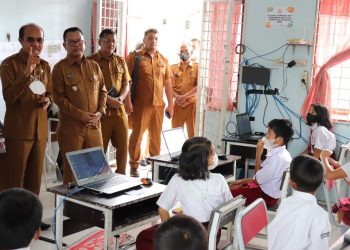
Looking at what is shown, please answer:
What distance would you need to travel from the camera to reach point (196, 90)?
21.6ft

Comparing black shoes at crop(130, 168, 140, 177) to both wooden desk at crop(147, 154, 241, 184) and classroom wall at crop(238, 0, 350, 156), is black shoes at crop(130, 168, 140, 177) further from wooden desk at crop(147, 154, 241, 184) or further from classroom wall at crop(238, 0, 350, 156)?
wooden desk at crop(147, 154, 241, 184)

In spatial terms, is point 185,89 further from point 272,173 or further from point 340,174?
point 340,174

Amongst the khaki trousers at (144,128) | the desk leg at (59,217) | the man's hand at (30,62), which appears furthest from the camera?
the khaki trousers at (144,128)

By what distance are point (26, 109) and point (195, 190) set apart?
1.83 m

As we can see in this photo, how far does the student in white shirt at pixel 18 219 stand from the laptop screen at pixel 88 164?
4.24 ft

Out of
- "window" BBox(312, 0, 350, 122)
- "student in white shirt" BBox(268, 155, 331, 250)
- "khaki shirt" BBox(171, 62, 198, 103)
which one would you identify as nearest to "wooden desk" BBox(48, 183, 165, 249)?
"student in white shirt" BBox(268, 155, 331, 250)

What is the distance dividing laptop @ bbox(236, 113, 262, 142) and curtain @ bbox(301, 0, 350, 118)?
65cm

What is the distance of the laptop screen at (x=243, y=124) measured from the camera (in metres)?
5.48

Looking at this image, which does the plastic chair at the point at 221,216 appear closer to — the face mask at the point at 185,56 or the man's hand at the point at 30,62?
the man's hand at the point at 30,62

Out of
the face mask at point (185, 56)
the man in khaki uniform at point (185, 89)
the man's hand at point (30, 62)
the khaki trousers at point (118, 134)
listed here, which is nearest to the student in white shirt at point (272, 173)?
the khaki trousers at point (118, 134)

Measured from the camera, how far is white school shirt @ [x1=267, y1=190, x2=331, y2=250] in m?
2.32

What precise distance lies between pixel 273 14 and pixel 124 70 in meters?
1.84

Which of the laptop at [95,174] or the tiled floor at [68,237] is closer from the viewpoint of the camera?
the laptop at [95,174]

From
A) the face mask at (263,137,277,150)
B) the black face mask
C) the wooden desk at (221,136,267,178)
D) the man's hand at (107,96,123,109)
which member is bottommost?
the wooden desk at (221,136,267,178)
